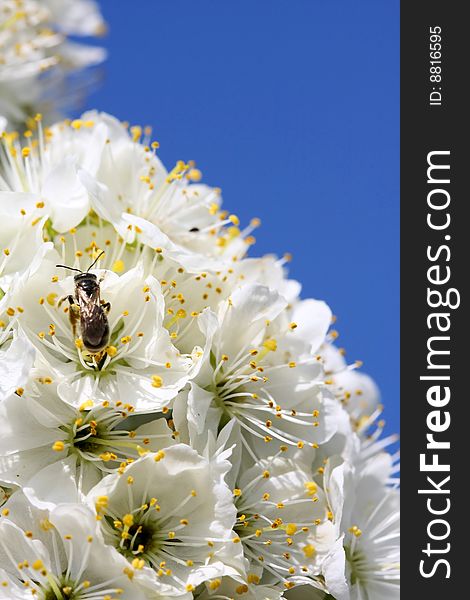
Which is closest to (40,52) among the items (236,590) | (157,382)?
(157,382)

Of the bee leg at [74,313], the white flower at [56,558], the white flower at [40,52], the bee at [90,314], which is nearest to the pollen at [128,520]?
the white flower at [56,558]

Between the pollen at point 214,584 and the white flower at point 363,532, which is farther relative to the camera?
the white flower at point 363,532

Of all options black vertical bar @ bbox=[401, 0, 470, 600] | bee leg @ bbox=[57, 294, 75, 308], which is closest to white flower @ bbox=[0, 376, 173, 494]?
bee leg @ bbox=[57, 294, 75, 308]

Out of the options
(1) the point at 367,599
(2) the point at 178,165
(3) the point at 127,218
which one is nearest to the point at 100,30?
(2) the point at 178,165

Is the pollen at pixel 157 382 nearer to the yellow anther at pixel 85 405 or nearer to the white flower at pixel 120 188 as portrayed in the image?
the yellow anther at pixel 85 405

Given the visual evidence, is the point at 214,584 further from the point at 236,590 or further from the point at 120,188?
the point at 120,188

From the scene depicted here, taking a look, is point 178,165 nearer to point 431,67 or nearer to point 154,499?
point 431,67

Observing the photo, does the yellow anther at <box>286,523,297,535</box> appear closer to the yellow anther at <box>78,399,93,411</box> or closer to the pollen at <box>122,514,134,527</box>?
the pollen at <box>122,514,134,527</box>
